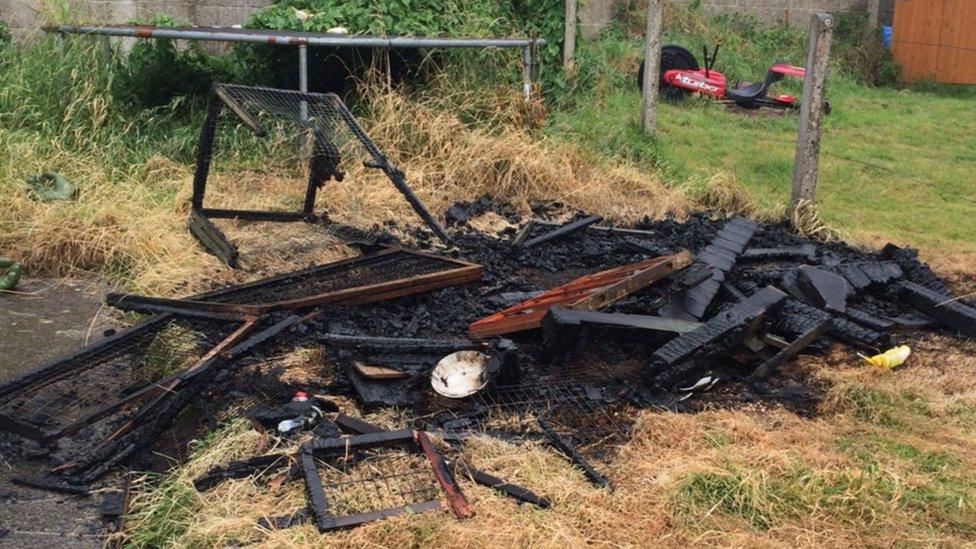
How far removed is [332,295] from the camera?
6.17 meters

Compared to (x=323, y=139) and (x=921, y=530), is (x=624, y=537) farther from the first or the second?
(x=323, y=139)

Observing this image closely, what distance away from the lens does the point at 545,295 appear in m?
6.31

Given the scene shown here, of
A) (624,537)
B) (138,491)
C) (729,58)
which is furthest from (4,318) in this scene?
(729,58)

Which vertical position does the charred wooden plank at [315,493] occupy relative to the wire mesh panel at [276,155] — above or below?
below

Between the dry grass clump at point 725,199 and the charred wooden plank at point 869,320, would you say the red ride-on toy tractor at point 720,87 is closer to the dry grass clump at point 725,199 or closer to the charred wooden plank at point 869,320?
the dry grass clump at point 725,199

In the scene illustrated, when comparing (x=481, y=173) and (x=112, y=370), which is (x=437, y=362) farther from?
(x=481, y=173)

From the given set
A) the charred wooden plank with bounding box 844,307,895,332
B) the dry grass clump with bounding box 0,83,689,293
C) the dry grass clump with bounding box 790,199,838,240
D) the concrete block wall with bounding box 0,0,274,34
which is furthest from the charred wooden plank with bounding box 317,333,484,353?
the concrete block wall with bounding box 0,0,274,34

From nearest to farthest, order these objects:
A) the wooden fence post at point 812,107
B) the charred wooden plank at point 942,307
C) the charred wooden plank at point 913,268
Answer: the charred wooden plank at point 942,307 → the charred wooden plank at point 913,268 → the wooden fence post at point 812,107

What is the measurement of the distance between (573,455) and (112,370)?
265 centimetres

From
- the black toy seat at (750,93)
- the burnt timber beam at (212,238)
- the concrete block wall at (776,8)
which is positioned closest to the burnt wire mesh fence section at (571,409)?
the burnt timber beam at (212,238)

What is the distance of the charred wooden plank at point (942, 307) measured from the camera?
21.0ft

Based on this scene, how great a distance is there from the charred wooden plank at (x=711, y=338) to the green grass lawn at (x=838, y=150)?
326 cm

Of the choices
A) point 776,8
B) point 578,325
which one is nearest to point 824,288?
point 578,325

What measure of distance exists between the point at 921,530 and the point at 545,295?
2.75 metres
